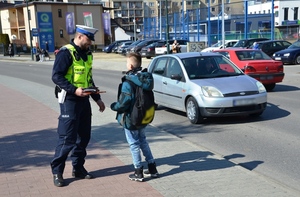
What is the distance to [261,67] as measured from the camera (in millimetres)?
12719

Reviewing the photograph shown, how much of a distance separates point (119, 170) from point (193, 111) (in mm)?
3545

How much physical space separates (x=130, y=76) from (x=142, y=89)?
21 cm

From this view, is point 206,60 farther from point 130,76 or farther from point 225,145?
point 130,76

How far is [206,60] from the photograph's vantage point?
9109 millimetres

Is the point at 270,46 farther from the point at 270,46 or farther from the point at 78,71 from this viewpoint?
the point at 78,71

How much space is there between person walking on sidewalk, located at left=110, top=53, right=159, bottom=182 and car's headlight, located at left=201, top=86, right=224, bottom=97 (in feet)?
11.5

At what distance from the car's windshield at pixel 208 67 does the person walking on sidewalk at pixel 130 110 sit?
4185mm

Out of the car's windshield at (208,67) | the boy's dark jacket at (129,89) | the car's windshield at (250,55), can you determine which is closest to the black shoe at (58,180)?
the boy's dark jacket at (129,89)

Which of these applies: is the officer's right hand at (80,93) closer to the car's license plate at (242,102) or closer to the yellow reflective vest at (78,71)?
the yellow reflective vest at (78,71)

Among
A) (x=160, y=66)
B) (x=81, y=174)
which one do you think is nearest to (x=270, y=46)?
(x=160, y=66)

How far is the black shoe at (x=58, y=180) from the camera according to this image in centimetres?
452

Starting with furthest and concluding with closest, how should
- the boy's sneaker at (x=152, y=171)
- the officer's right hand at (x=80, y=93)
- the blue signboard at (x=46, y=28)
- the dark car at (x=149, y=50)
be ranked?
the blue signboard at (x=46, y=28) < the dark car at (x=149, y=50) < the boy's sneaker at (x=152, y=171) < the officer's right hand at (x=80, y=93)

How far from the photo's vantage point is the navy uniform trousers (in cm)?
438

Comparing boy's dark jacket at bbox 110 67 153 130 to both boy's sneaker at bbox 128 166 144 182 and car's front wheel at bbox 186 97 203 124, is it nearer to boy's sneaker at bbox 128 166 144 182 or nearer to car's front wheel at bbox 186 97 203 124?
boy's sneaker at bbox 128 166 144 182
